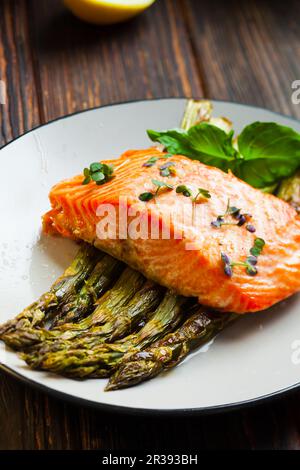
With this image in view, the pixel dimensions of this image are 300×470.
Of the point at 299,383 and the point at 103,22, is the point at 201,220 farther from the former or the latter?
the point at 103,22

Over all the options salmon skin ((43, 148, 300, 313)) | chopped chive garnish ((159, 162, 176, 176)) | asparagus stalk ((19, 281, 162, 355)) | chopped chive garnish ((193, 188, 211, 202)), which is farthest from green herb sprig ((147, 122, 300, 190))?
asparagus stalk ((19, 281, 162, 355))

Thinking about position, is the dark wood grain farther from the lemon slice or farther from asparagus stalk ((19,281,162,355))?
asparagus stalk ((19,281,162,355))

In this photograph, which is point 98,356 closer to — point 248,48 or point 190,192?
point 190,192

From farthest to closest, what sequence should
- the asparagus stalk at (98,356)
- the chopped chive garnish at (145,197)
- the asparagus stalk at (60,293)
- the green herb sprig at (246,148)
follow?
the green herb sprig at (246,148) < the chopped chive garnish at (145,197) < the asparagus stalk at (60,293) < the asparagus stalk at (98,356)

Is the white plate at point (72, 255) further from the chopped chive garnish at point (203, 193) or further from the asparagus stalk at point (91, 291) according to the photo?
the chopped chive garnish at point (203, 193)

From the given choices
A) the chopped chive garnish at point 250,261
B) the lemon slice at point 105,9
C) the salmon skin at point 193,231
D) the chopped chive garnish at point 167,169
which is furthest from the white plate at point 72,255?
the lemon slice at point 105,9

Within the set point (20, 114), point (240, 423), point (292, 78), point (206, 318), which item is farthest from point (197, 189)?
point (292, 78)
